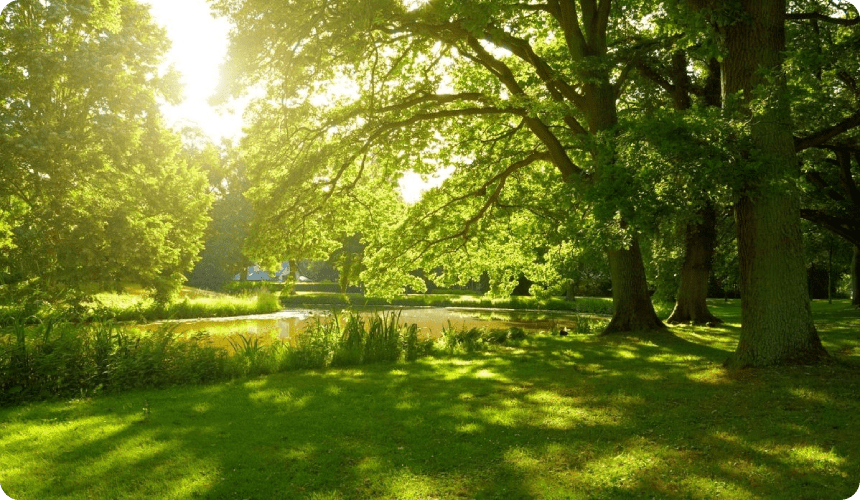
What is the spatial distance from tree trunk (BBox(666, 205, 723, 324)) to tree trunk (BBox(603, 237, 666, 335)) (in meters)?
4.20

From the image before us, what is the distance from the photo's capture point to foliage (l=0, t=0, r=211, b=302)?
61.3ft

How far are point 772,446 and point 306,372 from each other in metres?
7.60

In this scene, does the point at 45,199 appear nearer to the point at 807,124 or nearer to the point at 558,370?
the point at 558,370

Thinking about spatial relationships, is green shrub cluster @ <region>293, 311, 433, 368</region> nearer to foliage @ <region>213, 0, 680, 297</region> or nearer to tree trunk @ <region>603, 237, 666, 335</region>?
foliage @ <region>213, 0, 680, 297</region>

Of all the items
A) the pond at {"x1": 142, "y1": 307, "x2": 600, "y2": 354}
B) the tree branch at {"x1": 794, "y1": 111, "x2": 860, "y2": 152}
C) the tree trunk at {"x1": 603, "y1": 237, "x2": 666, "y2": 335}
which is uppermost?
the tree branch at {"x1": 794, "y1": 111, "x2": 860, "y2": 152}

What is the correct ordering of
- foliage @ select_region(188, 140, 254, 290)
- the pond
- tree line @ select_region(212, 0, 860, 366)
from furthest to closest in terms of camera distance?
foliage @ select_region(188, 140, 254, 290)
the pond
tree line @ select_region(212, 0, 860, 366)

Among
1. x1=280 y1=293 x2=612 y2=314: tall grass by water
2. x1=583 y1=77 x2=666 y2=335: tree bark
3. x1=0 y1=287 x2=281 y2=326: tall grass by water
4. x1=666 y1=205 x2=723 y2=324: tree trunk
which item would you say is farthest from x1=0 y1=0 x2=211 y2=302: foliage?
x1=666 y1=205 x2=723 y2=324: tree trunk

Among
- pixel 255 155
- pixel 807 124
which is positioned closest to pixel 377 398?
pixel 255 155

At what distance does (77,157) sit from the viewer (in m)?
19.2

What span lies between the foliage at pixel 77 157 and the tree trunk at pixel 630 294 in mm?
16545

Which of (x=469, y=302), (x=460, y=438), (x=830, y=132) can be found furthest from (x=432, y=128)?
(x=469, y=302)

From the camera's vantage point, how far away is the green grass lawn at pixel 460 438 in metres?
4.83

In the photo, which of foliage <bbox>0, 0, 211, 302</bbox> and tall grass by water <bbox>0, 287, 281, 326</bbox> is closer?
foliage <bbox>0, 0, 211, 302</bbox>

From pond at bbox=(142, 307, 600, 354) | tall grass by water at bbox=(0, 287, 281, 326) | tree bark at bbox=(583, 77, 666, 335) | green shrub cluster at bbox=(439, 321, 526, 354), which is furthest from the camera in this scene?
tall grass by water at bbox=(0, 287, 281, 326)
